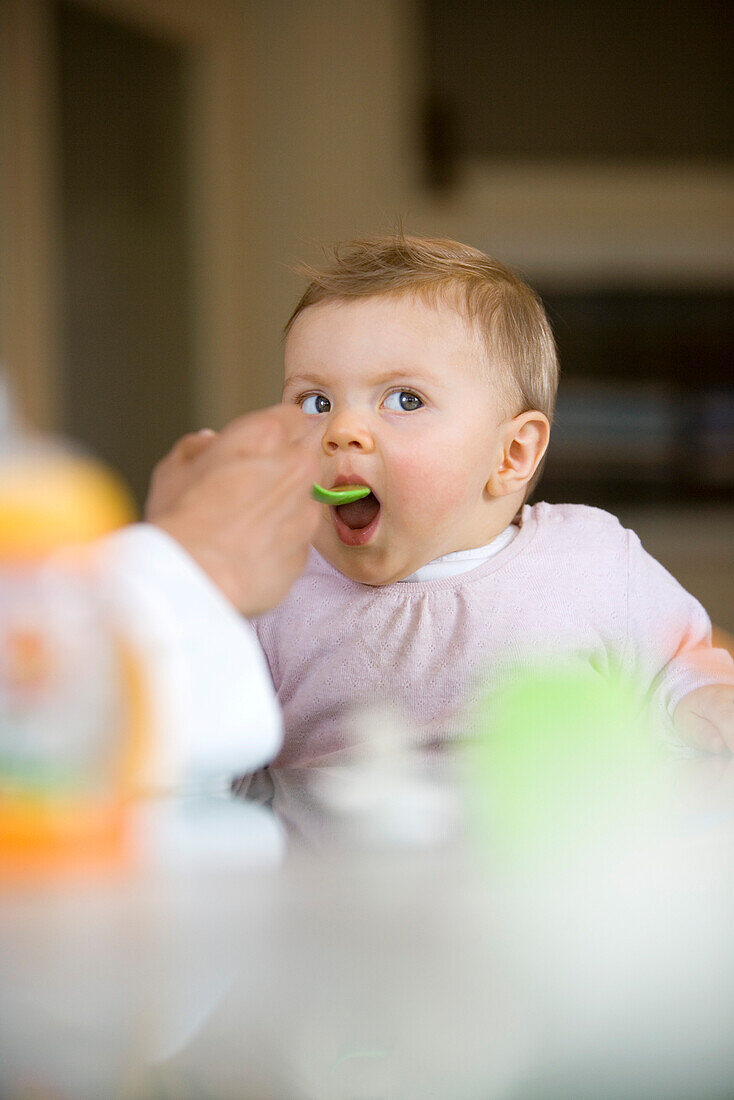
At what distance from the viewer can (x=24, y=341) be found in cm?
278

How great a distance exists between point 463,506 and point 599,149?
3106mm

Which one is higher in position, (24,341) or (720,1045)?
(720,1045)

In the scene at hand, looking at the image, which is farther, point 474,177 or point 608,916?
point 474,177

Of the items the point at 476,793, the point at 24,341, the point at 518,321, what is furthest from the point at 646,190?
the point at 476,793

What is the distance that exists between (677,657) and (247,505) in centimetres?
35

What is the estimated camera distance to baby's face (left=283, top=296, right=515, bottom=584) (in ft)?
2.17

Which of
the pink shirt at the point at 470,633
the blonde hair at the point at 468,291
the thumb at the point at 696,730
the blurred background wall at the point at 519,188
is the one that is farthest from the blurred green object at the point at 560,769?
the blurred background wall at the point at 519,188

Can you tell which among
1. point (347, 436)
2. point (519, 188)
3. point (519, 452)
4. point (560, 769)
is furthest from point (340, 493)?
point (519, 188)

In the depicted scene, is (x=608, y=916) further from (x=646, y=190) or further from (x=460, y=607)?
(x=646, y=190)

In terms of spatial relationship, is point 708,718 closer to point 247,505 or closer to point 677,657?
point 677,657

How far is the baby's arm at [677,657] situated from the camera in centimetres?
59

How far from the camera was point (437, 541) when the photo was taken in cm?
71

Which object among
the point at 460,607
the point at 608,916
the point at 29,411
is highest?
the point at 608,916

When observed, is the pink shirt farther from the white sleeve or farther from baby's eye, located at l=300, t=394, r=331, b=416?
the white sleeve
